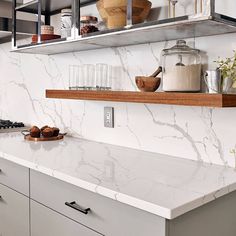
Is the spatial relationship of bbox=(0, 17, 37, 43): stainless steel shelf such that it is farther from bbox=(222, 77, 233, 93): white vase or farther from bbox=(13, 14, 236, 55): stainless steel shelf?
bbox=(222, 77, 233, 93): white vase

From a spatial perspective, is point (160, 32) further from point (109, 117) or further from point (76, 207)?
point (76, 207)

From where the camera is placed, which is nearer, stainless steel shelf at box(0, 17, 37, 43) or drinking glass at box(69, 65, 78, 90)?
drinking glass at box(69, 65, 78, 90)

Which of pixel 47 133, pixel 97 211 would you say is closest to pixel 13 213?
pixel 47 133

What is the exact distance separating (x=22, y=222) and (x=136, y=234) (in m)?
0.84

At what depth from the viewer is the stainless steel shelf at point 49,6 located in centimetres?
221

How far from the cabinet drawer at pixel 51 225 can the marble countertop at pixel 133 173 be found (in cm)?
19

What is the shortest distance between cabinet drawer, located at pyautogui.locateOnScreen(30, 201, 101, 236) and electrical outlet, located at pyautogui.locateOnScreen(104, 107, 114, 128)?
2.33ft

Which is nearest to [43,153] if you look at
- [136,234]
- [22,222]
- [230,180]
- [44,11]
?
[22,222]

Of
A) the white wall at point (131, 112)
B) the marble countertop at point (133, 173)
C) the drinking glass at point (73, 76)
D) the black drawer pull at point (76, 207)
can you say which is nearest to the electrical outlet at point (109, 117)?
the white wall at point (131, 112)

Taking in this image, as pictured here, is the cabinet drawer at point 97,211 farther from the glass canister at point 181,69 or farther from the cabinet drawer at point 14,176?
the glass canister at point 181,69

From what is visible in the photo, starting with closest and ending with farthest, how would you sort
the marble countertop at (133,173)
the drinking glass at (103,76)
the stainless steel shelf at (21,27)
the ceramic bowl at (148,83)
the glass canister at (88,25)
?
the marble countertop at (133,173) → the ceramic bowl at (148,83) → the glass canister at (88,25) → the drinking glass at (103,76) → the stainless steel shelf at (21,27)

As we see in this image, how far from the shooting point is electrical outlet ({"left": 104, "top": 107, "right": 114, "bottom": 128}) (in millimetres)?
2098

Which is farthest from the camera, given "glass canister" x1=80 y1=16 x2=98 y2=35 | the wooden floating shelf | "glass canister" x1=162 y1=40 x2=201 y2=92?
Answer: "glass canister" x1=80 y1=16 x2=98 y2=35

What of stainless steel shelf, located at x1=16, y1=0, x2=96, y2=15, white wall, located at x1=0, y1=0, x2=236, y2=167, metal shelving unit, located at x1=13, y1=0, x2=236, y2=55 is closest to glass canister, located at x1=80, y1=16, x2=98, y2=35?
metal shelving unit, located at x1=13, y1=0, x2=236, y2=55
